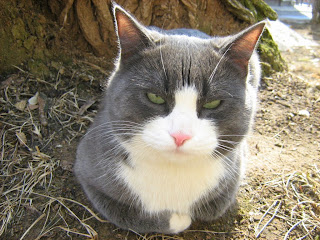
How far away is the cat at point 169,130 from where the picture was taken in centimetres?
126

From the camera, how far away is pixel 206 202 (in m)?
1.65

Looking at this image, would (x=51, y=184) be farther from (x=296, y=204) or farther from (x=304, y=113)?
(x=304, y=113)

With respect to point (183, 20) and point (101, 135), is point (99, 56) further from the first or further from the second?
point (101, 135)

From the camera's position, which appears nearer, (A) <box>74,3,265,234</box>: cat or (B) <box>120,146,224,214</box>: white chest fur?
(A) <box>74,3,265,234</box>: cat

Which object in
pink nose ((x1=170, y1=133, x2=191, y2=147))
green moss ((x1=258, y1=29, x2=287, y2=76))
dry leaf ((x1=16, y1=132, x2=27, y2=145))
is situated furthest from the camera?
green moss ((x1=258, y1=29, x2=287, y2=76))

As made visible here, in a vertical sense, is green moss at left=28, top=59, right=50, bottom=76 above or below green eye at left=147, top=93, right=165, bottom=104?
below

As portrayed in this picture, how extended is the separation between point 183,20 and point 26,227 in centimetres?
211

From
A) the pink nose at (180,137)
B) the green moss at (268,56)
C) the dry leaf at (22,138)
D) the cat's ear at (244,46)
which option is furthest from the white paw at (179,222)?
the green moss at (268,56)

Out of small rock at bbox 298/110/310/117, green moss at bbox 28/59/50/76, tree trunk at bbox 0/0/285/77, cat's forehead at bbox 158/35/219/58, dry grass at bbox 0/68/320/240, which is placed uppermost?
cat's forehead at bbox 158/35/219/58

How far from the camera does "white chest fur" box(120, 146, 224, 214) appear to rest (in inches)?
58.4

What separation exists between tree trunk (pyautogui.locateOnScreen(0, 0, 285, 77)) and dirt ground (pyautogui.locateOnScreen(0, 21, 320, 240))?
0.17 metres

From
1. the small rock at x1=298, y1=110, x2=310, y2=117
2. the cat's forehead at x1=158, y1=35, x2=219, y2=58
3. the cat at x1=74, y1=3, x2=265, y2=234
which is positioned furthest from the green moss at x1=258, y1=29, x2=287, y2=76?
the cat's forehead at x1=158, y1=35, x2=219, y2=58

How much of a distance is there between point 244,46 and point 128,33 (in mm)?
537

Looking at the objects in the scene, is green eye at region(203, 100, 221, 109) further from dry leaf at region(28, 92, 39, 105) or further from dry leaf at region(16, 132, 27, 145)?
dry leaf at region(28, 92, 39, 105)
